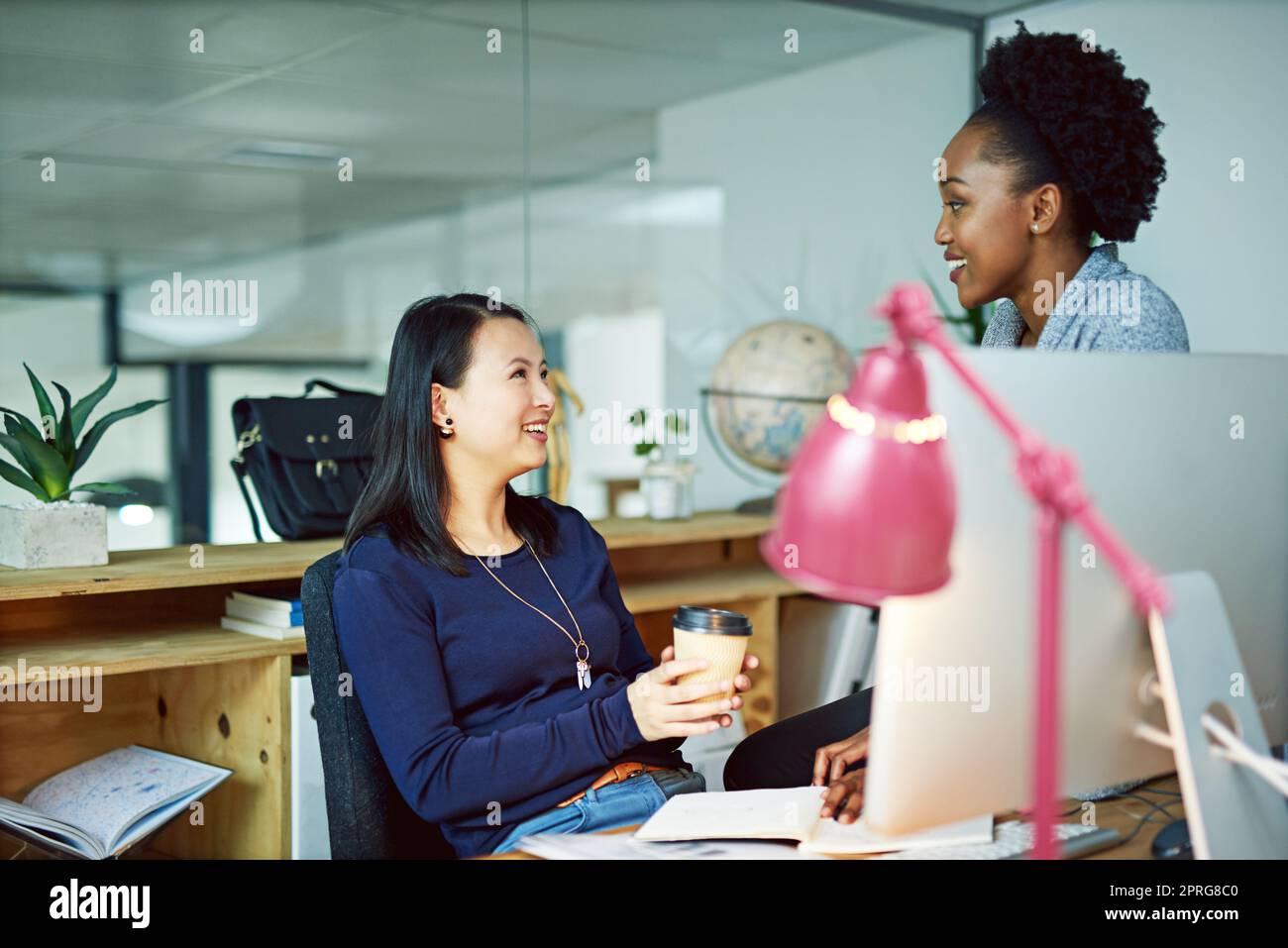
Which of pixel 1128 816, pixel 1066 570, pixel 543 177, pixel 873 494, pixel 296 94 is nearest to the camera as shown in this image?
pixel 873 494

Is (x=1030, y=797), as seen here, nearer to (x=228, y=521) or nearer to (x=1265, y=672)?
(x=1265, y=672)

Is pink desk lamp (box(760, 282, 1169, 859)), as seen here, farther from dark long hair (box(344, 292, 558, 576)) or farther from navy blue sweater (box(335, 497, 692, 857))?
dark long hair (box(344, 292, 558, 576))

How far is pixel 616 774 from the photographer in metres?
1.50

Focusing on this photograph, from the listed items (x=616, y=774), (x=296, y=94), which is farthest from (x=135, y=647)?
(x=296, y=94)

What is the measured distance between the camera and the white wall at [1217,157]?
3107 millimetres

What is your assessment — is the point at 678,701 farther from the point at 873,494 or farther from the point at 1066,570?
the point at 873,494

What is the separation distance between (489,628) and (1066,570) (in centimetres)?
76

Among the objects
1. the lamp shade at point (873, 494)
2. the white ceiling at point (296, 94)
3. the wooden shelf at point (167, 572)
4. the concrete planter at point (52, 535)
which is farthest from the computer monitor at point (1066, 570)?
the white ceiling at point (296, 94)

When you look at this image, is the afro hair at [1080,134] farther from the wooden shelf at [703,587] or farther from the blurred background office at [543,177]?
the blurred background office at [543,177]

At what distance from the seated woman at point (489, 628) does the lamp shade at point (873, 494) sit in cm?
46

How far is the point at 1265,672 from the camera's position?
4.15 ft

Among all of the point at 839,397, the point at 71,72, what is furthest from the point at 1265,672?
the point at 71,72

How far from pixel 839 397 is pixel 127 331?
163 inches

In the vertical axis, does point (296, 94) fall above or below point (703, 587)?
above
